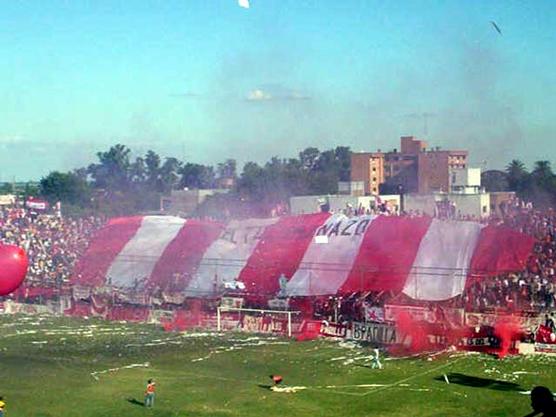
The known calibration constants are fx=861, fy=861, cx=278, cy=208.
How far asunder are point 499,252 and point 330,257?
7.76 metres

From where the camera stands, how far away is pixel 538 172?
75.3 meters

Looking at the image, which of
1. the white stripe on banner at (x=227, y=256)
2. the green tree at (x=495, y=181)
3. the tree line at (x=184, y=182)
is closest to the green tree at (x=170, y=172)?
the tree line at (x=184, y=182)

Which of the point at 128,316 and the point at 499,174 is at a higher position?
the point at 499,174

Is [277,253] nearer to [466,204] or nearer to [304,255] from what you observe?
[304,255]

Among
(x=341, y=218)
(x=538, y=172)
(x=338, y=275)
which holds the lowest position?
(x=338, y=275)

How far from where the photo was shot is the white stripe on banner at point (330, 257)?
121 feet

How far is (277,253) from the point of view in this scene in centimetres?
3997

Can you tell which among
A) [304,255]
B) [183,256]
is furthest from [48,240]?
[304,255]

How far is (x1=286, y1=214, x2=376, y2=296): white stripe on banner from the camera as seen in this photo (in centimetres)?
3691

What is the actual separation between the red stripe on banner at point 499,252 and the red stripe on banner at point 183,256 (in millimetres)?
13697

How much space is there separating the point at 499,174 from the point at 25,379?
62.9m

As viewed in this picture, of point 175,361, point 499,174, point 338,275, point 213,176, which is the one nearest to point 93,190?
point 213,176

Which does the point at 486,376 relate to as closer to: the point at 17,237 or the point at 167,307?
the point at 167,307

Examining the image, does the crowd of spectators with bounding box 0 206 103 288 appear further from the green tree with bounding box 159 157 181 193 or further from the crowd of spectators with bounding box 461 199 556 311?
the green tree with bounding box 159 157 181 193
